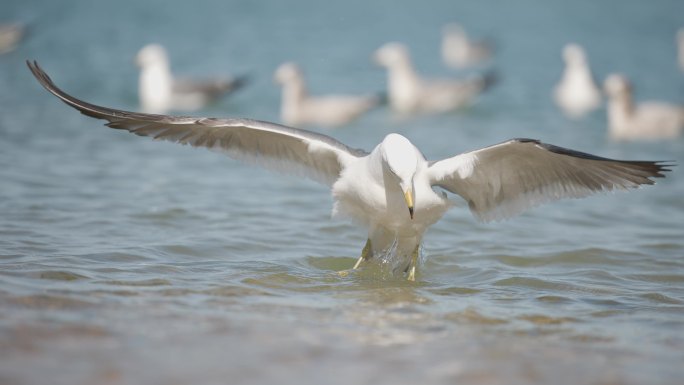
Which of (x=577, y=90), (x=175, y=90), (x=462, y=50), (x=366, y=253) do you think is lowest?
(x=366, y=253)

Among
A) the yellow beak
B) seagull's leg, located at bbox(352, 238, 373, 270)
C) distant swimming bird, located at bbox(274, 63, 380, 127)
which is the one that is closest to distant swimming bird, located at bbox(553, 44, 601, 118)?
distant swimming bird, located at bbox(274, 63, 380, 127)

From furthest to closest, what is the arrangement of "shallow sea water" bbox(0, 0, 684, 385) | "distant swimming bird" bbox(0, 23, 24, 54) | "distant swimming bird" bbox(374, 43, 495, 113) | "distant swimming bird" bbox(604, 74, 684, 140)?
"distant swimming bird" bbox(0, 23, 24, 54), "distant swimming bird" bbox(374, 43, 495, 113), "distant swimming bird" bbox(604, 74, 684, 140), "shallow sea water" bbox(0, 0, 684, 385)

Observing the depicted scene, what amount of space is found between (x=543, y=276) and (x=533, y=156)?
101 centimetres

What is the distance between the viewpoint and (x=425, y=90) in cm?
1606

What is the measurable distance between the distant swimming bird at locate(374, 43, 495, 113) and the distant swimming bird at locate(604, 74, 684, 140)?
2791 millimetres

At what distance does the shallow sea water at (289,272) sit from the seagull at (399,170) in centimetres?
44

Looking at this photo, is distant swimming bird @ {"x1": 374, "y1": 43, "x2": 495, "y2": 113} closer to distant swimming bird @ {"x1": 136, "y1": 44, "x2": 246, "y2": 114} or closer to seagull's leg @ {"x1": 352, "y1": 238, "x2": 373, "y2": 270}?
distant swimming bird @ {"x1": 136, "y1": 44, "x2": 246, "y2": 114}

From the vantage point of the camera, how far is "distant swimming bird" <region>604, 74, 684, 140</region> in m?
13.4

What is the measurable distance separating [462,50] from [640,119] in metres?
7.45

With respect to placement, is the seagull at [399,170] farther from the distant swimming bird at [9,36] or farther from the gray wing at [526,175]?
the distant swimming bird at [9,36]

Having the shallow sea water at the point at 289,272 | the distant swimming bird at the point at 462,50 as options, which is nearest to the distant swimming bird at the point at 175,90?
the shallow sea water at the point at 289,272

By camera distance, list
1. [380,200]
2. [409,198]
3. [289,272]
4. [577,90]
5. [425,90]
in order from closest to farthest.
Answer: [409,198] → [380,200] → [289,272] → [425,90] → [577,90]

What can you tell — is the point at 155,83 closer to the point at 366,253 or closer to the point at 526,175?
the point at 366,253

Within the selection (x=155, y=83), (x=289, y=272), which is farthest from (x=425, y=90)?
(x=289, y=272)
